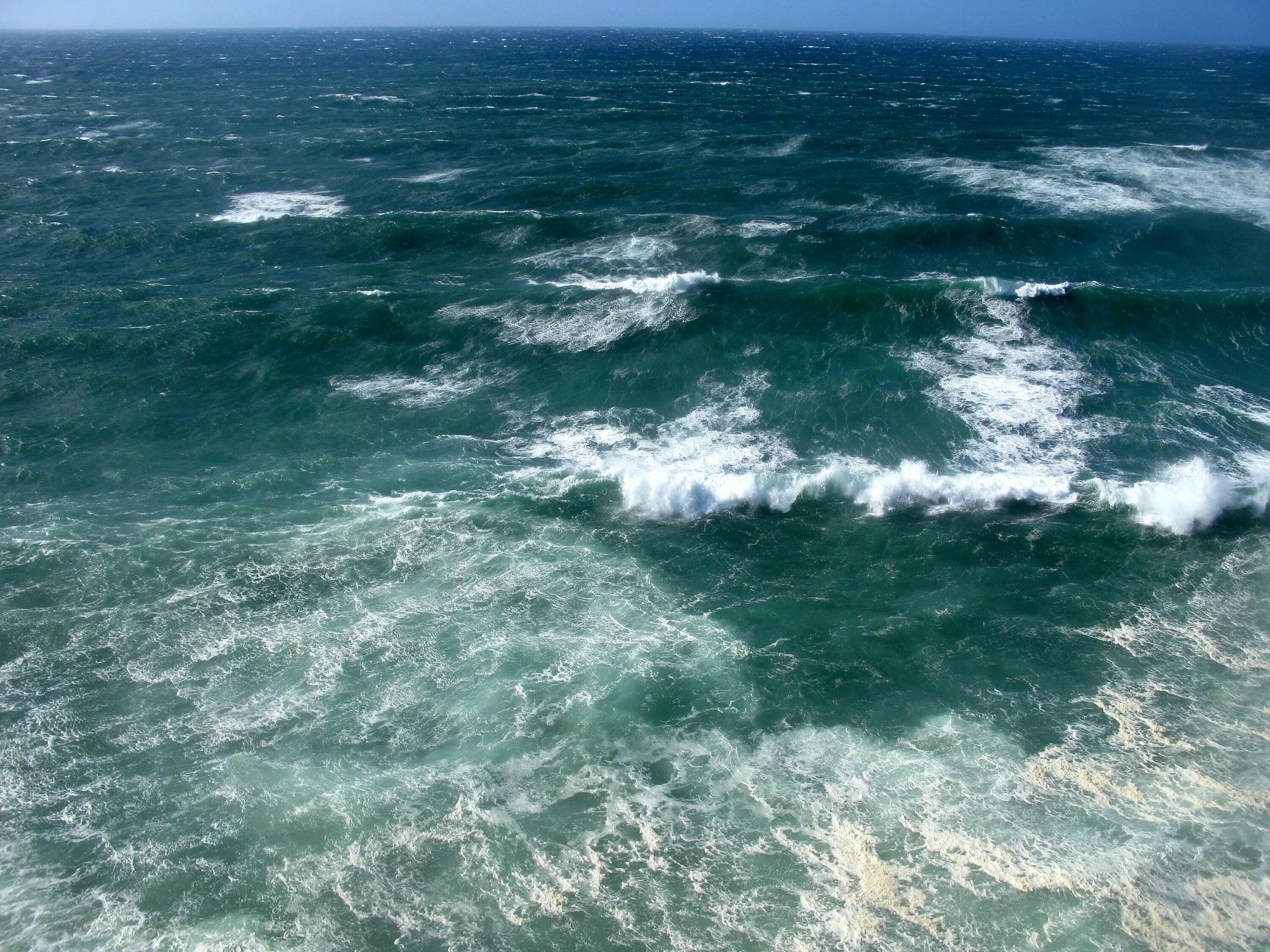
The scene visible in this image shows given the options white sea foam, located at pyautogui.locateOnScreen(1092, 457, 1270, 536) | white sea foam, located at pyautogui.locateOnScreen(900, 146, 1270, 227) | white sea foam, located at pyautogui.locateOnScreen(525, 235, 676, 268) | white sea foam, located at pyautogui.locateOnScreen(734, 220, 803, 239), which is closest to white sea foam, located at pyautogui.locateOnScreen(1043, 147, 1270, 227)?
white sea foam, located at pyautogui.locateOnScreen(900, 146, 1270, 227)

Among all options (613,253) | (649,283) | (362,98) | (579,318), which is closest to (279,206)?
(613,253)

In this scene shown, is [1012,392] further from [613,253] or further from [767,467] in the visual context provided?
[613,253]

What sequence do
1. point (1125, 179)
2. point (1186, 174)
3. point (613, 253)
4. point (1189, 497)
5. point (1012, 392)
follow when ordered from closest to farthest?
1. point (1189, 497)
2. point (1012, 392)
3. point (613, 253)
4. point (1125, 179)
5. point (1186, 174)

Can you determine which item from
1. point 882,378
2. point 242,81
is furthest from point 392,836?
point 242,81

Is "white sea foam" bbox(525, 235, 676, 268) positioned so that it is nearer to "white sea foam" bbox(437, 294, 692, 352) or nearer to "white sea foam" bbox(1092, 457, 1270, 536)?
"white sea foam" bbox(437, 294, 692, 352)

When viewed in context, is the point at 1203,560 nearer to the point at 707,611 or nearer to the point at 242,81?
the point at 707,611

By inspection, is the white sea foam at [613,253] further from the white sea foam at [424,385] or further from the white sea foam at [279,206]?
the white sea foam at [279,206]
